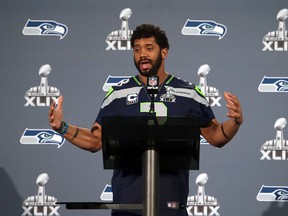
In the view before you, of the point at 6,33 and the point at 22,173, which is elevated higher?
the point at 6,33

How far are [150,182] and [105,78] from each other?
2.21 m

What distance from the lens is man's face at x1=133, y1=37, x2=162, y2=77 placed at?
362 centimetres

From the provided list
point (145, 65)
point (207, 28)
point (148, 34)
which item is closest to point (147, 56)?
point (145, 65)

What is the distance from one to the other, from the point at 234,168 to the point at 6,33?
1863 millimetres

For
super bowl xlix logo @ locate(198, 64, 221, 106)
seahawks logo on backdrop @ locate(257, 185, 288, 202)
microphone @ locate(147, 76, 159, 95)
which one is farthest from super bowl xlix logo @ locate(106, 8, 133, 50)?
microphone @ locate(147, 76, 159, 95)

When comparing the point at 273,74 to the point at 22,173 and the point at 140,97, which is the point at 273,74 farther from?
the point at 22,173

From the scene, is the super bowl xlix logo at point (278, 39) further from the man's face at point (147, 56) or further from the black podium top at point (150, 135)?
the black podium top at point (150, 135)

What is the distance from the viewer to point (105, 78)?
15.8ft

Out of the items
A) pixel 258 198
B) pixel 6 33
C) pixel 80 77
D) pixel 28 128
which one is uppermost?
pixel 6 33

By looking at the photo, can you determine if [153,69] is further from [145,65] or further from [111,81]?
[111,81]

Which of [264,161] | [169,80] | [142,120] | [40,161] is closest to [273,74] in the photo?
[264,161]

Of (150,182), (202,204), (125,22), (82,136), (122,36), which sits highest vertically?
(125,22)

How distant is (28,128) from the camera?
188 inches

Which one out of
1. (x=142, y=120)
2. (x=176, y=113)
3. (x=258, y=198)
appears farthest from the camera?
(x=258, y=198)
